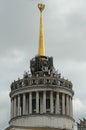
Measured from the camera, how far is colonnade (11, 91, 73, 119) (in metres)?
69.6

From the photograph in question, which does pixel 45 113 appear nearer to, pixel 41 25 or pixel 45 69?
pixel 45 69

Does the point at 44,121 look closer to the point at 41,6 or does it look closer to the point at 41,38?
the point at 41,38

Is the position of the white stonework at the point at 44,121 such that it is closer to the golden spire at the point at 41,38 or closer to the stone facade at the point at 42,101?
the stone facade at the point at 42,101

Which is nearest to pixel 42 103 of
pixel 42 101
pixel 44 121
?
pixel 42 101

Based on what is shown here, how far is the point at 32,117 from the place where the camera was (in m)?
68.8

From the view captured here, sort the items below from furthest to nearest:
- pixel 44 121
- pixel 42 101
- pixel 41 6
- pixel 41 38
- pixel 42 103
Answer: pixel 41 6 → pixel 41 38 → pixel 42 101 → pixel 42 103 → pixel 44 121

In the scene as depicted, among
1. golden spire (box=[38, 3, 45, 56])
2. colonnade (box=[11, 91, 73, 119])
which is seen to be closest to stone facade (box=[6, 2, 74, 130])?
colonnade (box=[11, 91, 73, 119])

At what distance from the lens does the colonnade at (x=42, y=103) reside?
69.6 meters

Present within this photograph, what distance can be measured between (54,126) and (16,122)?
4785 mm

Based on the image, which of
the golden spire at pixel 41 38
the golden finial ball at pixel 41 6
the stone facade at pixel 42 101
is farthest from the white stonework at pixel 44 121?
the golden finial ball at pixel 41 6

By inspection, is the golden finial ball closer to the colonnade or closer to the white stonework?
the colonnade

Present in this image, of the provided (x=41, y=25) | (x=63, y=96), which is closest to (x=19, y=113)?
(x=63, y=96)

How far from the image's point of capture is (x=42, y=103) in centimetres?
6975

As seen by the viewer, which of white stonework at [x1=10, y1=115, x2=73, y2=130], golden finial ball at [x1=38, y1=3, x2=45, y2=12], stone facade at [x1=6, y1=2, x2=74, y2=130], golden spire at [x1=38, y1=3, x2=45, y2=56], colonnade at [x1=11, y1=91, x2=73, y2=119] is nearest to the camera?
white stonework at [x1=10, y1=115, x2=73, y2=130]
